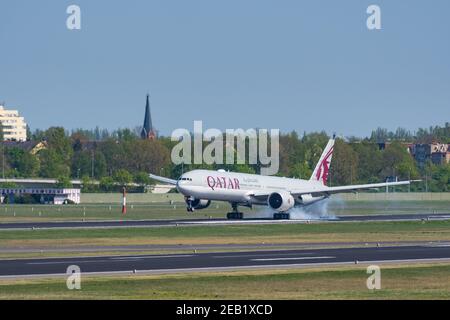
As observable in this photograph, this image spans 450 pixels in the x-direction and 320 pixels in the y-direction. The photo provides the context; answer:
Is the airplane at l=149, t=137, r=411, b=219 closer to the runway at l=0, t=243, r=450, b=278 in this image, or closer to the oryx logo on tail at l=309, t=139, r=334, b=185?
the oryx logo on tail at l=309, t=139, r=334, b=185

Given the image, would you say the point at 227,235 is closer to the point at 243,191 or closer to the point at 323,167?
the point at 243,191

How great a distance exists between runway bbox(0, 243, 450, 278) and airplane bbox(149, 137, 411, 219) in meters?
36.2

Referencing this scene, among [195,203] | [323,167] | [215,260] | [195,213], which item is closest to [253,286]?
[215,260]

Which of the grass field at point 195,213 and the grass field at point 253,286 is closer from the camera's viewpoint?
the grass field at point 253,286

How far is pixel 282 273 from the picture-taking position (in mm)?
47562

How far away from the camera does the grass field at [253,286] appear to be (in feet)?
130

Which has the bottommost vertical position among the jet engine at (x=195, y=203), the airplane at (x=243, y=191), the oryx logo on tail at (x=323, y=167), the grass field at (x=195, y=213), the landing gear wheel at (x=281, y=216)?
the grass field at (x=195, y=213)

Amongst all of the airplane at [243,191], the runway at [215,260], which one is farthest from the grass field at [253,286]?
the airplane at [243,191]

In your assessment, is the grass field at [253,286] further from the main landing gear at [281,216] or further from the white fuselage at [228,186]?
the main landing gear at [281,216]

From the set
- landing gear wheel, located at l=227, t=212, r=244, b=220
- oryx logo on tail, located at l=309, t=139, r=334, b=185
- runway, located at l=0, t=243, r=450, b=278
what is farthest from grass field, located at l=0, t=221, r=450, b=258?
oryx logo on tail, located at l=309, t=139, r=334, b=185

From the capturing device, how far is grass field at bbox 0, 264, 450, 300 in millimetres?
39625

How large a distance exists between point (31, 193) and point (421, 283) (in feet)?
420
